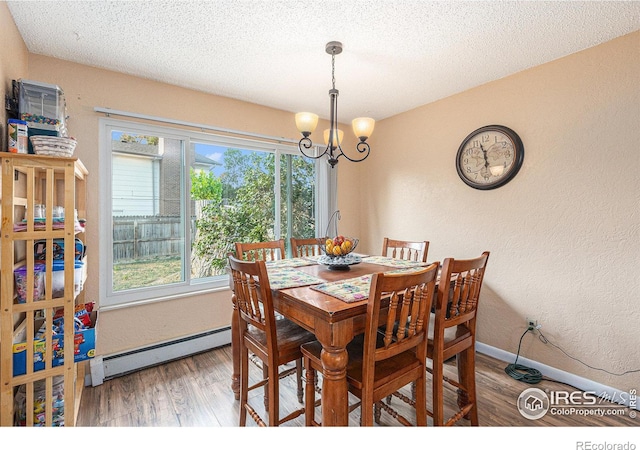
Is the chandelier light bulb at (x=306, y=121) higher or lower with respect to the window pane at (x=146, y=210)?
higher

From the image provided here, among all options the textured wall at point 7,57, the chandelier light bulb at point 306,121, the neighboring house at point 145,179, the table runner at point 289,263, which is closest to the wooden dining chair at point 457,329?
the table runner at point 289,263

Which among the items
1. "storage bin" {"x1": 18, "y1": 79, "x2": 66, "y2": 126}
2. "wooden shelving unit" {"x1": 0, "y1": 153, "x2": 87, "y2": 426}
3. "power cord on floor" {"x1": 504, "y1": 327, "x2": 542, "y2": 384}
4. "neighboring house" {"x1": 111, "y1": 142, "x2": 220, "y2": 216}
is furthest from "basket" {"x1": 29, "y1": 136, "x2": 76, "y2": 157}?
"power cord on floor" {"x1": 504, "y1": 327, "x2": 542, "y2": 384}

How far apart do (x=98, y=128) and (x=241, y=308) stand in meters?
1.87

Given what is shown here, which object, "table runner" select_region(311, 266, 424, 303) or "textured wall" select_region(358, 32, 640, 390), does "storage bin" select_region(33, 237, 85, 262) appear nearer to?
"table runner" select_region(311, 266, 424, 303)

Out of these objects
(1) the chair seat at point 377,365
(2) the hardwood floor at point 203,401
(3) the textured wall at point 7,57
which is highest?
(3) the textured wall at point 7,57

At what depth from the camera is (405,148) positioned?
3.39 m

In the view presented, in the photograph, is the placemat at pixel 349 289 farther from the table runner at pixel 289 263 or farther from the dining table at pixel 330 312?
the table runner at pixel 289 263

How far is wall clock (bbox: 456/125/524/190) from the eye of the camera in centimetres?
250

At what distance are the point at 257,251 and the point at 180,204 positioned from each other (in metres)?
0.89

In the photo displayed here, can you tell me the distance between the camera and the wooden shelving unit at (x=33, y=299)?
4.63ft
